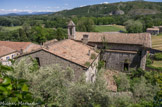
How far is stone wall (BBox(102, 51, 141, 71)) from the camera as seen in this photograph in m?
24.9

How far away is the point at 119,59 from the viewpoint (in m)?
26.0

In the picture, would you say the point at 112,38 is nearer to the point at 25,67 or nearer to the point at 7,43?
the point at 25,67

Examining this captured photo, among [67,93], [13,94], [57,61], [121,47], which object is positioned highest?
[13,94]

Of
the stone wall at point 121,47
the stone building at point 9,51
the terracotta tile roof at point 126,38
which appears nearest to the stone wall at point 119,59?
the stone wall at point 121,47

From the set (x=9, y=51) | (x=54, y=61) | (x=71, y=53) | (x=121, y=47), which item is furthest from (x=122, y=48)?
(x=9, y=51)

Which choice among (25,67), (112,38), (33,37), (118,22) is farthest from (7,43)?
(118,22)

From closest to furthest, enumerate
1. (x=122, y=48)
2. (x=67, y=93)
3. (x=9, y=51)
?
(x=67, y=93), (x=122, y=48), (x=9, y=51)

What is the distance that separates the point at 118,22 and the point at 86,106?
116 metres

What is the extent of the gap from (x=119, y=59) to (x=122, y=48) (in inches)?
93.6

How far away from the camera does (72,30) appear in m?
28.0

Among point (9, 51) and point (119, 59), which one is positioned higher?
point (9, 51)

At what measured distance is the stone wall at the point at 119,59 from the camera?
2489cm

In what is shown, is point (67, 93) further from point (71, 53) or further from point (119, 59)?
point (119, 59)

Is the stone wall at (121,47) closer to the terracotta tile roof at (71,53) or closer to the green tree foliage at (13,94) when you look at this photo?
the terracotta tile roof at (71,53)
